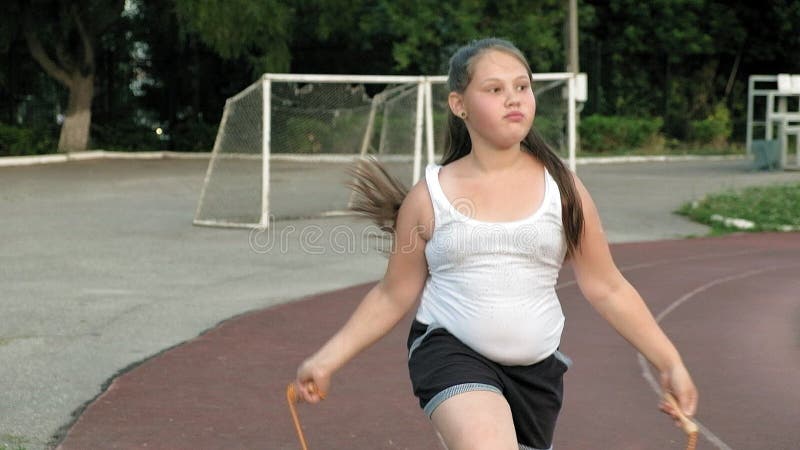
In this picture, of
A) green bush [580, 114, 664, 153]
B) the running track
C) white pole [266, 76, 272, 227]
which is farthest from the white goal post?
green bush [580, 114, 664, 153]

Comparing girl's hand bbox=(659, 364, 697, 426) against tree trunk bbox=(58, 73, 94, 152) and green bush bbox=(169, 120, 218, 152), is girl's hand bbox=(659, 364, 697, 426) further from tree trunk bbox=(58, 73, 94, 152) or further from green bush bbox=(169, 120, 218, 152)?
green bush bbox=(169, 120, 218, 152)

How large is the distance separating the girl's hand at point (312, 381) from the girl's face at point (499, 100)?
788 mm

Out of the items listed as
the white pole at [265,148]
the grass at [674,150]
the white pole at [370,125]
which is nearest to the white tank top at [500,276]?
the white pole at [265,148]

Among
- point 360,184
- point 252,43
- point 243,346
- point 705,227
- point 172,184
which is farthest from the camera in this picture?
→ point 252,43

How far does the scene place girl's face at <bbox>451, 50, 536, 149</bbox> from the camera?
396cm

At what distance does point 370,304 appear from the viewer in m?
4.13

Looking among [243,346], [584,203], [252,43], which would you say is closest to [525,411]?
[584,203]

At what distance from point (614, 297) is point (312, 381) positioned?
2.87ft

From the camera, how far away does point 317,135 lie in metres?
20.5

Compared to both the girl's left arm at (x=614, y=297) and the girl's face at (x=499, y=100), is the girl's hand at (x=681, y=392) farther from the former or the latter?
the girl's face at (x=499, y=100)

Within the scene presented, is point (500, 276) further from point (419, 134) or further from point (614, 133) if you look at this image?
point (614, 133)

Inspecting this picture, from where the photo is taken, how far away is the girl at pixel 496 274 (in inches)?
156

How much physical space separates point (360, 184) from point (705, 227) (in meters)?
13.6

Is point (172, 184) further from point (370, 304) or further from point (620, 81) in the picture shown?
point (370, 304)
